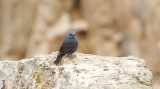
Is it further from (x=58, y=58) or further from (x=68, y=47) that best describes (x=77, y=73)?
(x=68, y=47)

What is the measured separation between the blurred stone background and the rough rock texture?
11.4 metres

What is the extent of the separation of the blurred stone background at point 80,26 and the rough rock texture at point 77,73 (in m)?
11.4

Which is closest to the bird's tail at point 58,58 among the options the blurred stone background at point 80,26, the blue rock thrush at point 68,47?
the blue rock thrush at point 68,47

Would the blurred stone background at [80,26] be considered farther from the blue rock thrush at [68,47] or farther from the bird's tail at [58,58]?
the bird's tail at [58,58]

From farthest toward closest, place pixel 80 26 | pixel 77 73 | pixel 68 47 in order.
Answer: pixel 80 26 < pixel 68 47 < pixel 77 73

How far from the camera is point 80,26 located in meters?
27.2

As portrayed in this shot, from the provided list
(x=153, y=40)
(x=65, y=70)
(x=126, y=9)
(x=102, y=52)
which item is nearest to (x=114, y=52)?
(x=102, y=52)

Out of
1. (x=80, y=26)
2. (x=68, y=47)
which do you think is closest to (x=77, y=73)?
(x=68, y=47)

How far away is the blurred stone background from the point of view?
74.9ft

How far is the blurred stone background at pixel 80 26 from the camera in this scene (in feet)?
74.9

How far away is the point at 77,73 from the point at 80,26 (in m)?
17.8

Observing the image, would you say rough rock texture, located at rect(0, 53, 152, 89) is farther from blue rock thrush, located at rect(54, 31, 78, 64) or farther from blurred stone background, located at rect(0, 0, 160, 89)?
blurred stone background, located at rect(0, 0, 160, 89)

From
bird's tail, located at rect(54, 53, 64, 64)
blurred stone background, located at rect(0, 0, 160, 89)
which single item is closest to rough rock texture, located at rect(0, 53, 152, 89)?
bird's tail, located at rect(54, 53, 64, 64)

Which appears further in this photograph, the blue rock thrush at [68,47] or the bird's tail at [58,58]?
the blue rock thrush at [68,47]
